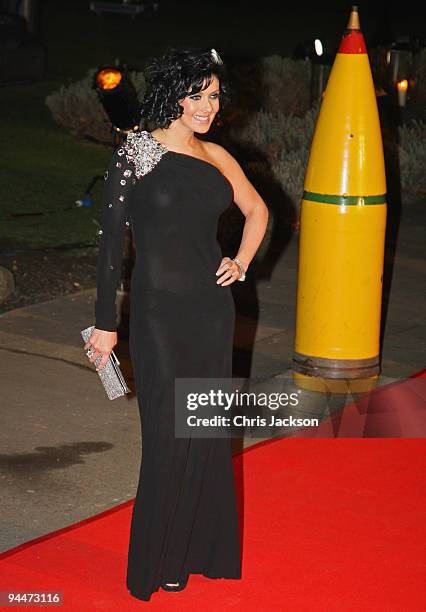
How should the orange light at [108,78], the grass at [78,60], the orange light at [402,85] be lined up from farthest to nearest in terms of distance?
the orange light at [402,85]
the grass at [78,60]
the orange light at [108,78]

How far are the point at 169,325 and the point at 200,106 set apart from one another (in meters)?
0.78

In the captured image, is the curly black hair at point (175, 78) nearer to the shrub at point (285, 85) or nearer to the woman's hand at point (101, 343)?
the woman's hand at point (101, 343)

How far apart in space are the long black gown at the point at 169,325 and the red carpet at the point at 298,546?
20 cm

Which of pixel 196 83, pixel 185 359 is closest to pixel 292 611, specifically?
pixel 185 359

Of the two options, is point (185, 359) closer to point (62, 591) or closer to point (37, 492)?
point (62, 591)

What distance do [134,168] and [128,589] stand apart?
1581 mm

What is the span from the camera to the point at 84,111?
16.8 meters

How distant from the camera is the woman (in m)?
3.96

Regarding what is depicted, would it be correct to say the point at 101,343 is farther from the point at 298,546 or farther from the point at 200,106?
the point at 298,546

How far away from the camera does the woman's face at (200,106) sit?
3.98 meters

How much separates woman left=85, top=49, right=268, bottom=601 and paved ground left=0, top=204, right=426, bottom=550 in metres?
0.87

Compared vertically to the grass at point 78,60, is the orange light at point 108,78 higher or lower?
higher

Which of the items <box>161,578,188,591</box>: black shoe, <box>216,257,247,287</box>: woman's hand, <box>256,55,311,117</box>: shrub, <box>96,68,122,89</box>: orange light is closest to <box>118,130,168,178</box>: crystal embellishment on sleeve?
<box>216,257,247,287</box>: woman's hand

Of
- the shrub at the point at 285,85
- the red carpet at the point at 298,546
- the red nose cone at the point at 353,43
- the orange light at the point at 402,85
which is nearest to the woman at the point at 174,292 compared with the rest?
the red carpet at the point at 298,546
